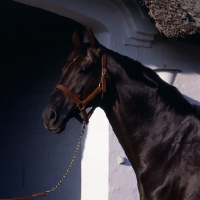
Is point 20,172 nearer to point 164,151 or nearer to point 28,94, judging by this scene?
point 28,94

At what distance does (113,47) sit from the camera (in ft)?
14.7

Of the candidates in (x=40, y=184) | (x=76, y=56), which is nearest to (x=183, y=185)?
(x=76, y=56)

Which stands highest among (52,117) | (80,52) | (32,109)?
(80,52)

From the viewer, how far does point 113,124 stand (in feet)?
9.59

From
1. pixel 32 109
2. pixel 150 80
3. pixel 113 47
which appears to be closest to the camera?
pixel 150 80

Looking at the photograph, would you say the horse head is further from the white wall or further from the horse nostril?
the white wall

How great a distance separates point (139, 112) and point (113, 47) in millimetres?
1754

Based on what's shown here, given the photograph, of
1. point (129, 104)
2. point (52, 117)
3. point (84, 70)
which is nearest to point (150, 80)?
point (129, 104)

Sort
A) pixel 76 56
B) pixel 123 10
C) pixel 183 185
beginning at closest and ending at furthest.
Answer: pixel 183 185
pixel 76 56
pixel 123 10

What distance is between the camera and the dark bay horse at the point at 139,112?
270 cm

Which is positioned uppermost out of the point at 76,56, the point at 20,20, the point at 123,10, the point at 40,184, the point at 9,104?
the point at 123,10

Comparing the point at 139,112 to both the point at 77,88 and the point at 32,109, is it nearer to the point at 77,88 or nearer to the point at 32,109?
the point at 77,88

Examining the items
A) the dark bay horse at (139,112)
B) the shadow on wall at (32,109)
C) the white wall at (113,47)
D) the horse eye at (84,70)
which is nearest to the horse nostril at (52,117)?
the dark bay horse at (139,112)

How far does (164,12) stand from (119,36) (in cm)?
52
